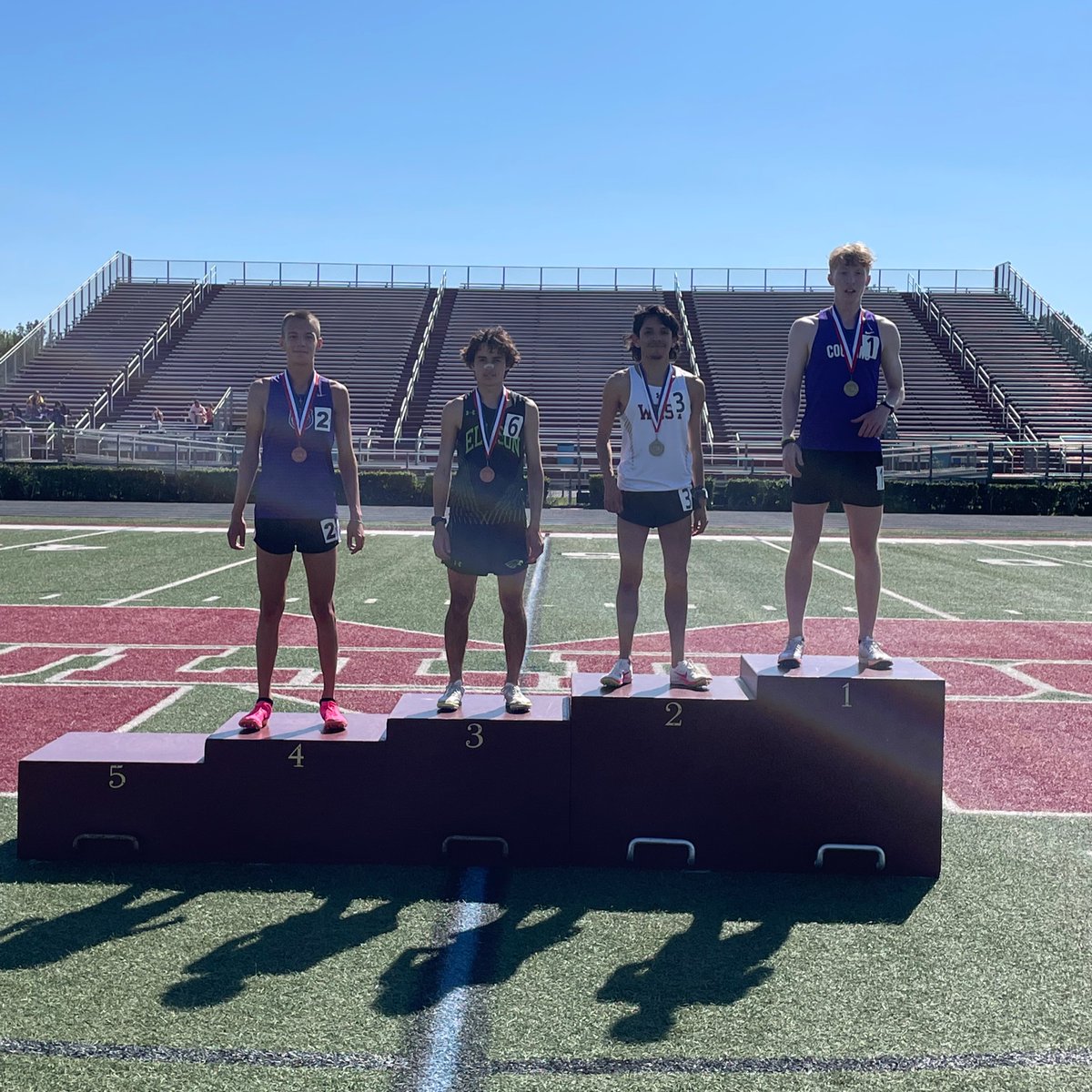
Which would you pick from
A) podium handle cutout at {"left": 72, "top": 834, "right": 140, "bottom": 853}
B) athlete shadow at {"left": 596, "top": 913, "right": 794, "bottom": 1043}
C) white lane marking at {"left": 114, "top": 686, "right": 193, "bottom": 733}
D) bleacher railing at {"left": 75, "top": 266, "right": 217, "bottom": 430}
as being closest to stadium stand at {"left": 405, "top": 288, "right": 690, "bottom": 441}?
bleacher railing at {"left": 75, "top": 266, "right": 217, "bottom": 430}

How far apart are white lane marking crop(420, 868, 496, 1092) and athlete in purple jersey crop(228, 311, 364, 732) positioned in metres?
1.05

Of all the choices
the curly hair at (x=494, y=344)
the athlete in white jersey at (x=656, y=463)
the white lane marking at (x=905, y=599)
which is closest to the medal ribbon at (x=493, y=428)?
the curly hair at (x=494, y=344)

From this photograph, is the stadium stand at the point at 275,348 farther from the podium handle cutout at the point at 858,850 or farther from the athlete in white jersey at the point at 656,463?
the podium handle cutout at the point at 858,850

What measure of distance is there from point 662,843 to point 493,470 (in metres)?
1.59

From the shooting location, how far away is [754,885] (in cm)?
416

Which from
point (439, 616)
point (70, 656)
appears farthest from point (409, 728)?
point (439, 616)

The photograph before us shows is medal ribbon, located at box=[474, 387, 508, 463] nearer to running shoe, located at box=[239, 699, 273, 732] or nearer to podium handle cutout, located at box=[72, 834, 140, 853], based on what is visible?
running shoe, located at box=[239, 699, 273, 732]

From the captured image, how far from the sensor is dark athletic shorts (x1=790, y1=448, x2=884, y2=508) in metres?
4.87

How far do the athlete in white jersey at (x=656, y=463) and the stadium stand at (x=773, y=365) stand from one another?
2978 cm

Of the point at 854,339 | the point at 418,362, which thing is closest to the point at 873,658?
the point at 854,339

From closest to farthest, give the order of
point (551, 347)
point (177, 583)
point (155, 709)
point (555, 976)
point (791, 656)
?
1. point (555, 976)
2. point (791, 656)
3. point (155, 709)
4. point (177, 583)
5. point (551, 347)

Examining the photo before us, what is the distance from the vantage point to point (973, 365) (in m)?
40.8

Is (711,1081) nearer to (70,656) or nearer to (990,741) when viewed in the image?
(990,741)

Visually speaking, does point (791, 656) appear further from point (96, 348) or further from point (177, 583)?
point (96, 348)
